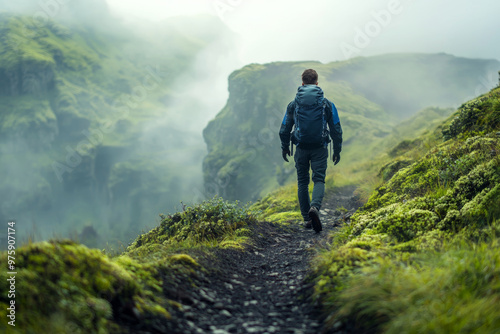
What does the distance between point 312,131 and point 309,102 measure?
76 cm

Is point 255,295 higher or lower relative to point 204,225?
lower

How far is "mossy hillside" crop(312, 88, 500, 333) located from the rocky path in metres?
0.48

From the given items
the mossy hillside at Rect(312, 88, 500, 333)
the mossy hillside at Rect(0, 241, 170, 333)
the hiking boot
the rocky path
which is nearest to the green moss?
the rocky path

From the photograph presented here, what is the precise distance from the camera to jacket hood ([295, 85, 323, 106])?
27.8 ft

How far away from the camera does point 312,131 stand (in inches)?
340

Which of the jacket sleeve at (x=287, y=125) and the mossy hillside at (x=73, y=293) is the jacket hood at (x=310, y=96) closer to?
the jacket sleeve at (x=287, y=125)

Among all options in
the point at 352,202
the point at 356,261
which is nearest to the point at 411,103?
the point at 352,202

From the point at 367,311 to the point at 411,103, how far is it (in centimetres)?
17719

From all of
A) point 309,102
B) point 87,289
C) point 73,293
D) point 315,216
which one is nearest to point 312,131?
point 309,102

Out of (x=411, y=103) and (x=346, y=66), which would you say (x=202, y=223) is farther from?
(x=346, y=66)

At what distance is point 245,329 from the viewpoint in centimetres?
407

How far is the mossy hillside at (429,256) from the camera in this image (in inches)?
123

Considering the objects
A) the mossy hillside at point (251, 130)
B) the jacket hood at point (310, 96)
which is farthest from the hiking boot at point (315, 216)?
the mossy hillside at point (251, 130)

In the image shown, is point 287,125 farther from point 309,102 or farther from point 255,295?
point 255,295
